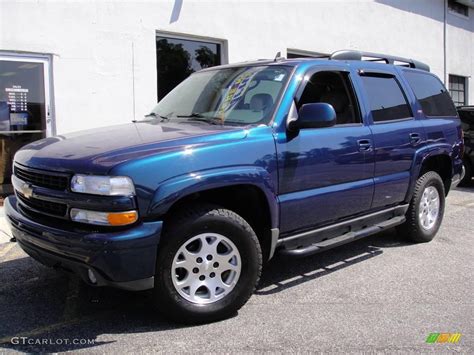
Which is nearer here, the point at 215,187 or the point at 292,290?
the point at 215,187

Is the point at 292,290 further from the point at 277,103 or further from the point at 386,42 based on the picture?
the point at 386,42

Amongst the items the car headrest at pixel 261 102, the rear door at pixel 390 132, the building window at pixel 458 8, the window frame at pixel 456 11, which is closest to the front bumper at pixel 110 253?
the car headrest at pixel 261 102

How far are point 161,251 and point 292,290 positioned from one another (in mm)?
1414

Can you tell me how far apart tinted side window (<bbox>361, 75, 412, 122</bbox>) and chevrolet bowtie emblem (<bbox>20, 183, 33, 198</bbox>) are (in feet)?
10.0

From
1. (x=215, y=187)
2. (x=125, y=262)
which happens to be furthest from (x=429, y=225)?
(x=125, y=262)

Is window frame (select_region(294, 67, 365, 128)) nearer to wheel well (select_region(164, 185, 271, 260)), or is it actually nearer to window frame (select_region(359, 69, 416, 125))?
window frame (select_region(359, 69, 416, 125))

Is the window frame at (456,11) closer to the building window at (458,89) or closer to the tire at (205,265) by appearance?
the building window at (458,89)

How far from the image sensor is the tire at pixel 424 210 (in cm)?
535

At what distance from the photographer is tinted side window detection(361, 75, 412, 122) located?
475 centimetres

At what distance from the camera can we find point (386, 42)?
45.6ft

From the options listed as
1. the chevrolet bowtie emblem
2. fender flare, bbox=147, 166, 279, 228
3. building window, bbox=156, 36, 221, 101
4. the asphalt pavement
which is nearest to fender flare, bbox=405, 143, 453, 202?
the asphalt pavement

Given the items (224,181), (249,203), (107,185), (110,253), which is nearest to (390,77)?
(249,203)

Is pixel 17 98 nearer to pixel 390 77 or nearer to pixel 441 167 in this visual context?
pixel 390 77

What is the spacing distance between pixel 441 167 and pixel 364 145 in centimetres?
199
